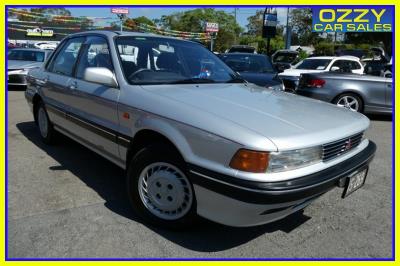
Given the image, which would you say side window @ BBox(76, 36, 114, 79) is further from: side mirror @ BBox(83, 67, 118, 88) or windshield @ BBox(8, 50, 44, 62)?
windshield @ BBox(8, 50, 44, 62)

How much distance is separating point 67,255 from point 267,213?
146 cm

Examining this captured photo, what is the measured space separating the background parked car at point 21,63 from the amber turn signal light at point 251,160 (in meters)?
10.0

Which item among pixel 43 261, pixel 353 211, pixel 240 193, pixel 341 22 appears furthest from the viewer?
pixel 341 22

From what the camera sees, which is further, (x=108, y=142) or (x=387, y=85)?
(x=387, y=85)

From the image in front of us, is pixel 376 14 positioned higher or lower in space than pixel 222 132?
higher

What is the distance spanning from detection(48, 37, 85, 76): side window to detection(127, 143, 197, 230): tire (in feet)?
6.23

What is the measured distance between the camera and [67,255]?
102 inches

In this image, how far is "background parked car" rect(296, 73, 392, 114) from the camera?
8.17 meters

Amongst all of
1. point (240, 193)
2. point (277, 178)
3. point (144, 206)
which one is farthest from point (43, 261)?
point (277, 178)

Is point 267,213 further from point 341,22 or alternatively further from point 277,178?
point 341,22

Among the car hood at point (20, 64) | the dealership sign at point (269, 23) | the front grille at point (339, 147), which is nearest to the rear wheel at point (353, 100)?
the front grille at point (339, 147)

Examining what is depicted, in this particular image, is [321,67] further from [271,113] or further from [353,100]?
[271,113]

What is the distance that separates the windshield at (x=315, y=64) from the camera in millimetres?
10780

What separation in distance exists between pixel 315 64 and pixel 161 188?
30.3 ft
